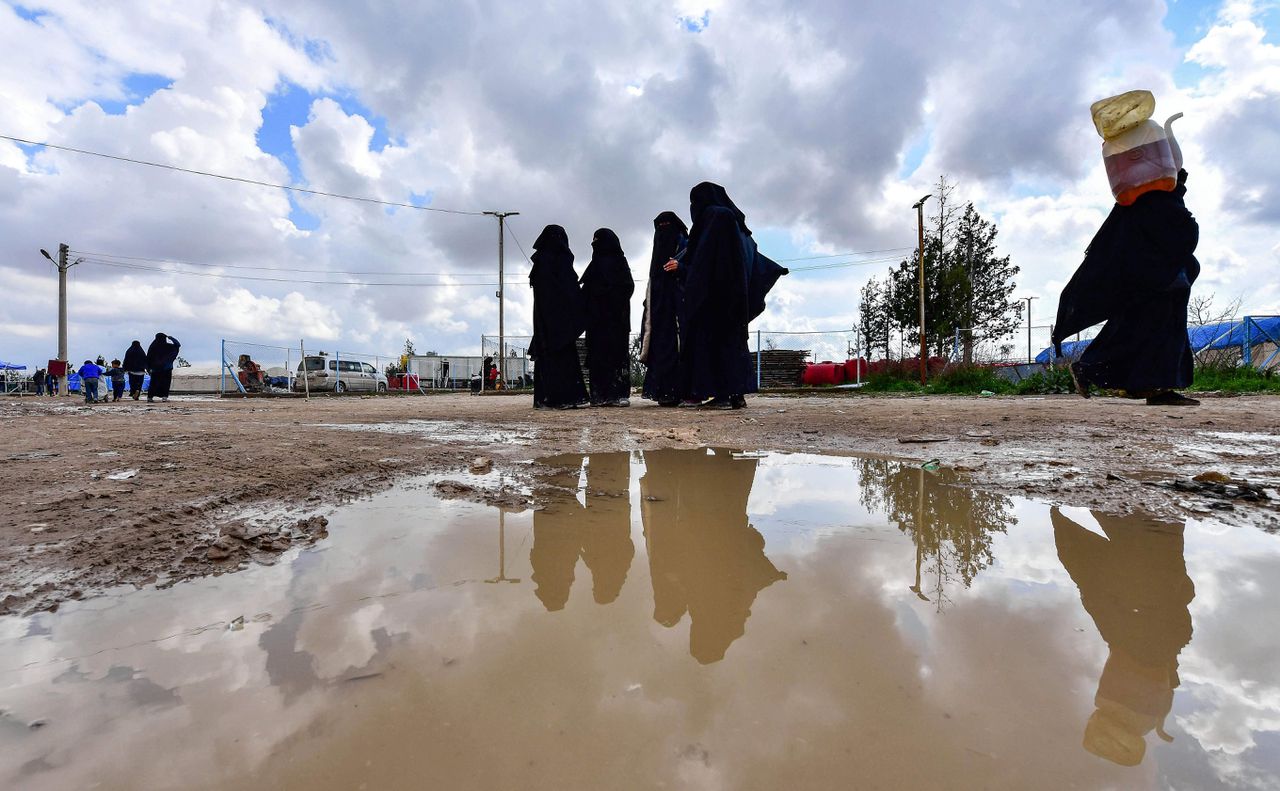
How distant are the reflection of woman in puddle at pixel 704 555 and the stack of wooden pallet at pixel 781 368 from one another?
51.6 feet

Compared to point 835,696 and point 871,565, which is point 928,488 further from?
point 835,696

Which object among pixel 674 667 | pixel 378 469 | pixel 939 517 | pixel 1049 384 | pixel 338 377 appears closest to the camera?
pixel 674 667

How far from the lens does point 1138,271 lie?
16.8ft

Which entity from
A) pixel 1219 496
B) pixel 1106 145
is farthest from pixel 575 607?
pixel 1106 145

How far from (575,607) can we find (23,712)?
2.77 feet

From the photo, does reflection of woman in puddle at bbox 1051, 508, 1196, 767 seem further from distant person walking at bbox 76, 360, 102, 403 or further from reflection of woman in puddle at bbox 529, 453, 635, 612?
distant person walking at bbox 76, 360, 102, 403

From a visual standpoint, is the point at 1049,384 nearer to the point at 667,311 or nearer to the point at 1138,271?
the point at 1138,271

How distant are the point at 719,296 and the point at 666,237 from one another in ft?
5.28

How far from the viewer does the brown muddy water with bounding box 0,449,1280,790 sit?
74 centimetres

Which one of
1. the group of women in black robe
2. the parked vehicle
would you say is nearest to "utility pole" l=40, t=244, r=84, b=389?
the parked vehicle

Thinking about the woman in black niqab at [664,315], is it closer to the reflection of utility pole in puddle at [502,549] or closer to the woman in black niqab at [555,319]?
the woman in black niqab at [555,319]

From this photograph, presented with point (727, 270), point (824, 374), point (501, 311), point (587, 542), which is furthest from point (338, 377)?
point (587, 542)

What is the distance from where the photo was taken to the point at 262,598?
123 cm

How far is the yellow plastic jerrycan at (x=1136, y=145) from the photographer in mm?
4777
